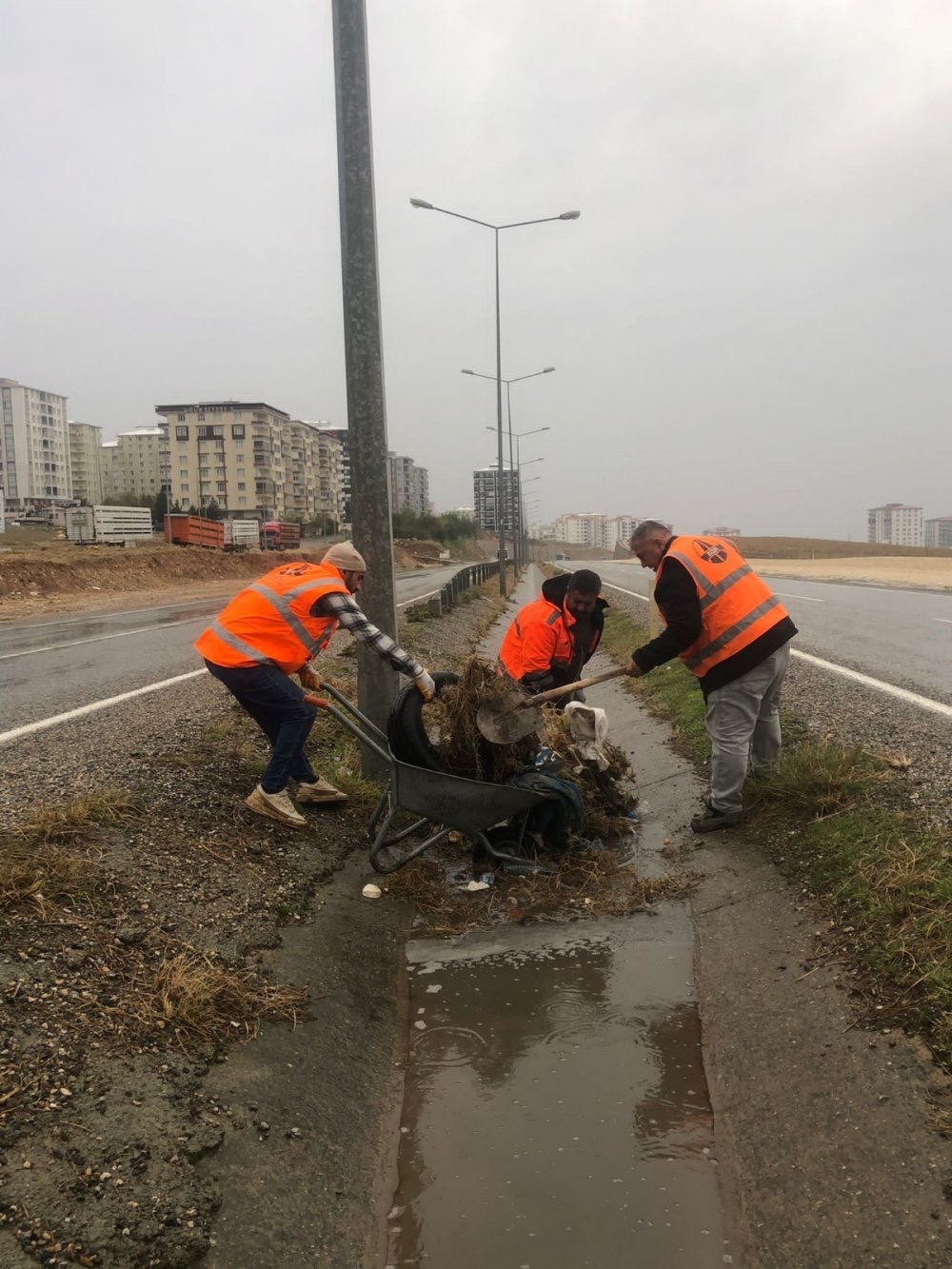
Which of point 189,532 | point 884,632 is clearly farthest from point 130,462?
point 884,632

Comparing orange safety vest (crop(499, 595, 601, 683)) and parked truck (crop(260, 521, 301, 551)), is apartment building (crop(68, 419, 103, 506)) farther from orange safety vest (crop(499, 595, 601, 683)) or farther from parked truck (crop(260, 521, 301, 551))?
orange safety vest (crop(499, 595, 601, 683))

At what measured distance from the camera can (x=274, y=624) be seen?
16.4 feet

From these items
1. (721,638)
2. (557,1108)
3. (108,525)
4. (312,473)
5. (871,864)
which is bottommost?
(557,1108)

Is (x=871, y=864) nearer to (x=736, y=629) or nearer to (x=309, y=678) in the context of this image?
(x=736, y=629)

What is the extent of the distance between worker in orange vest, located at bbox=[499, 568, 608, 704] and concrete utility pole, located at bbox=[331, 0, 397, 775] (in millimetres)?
1034

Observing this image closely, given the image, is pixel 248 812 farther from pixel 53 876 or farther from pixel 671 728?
pixel 671 728

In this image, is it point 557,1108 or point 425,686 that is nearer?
point 557,1108

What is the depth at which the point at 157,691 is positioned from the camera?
29.4ft

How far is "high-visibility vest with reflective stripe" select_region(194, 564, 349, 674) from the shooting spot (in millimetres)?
4969

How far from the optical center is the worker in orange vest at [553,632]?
20.8ft

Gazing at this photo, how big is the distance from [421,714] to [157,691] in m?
4.67

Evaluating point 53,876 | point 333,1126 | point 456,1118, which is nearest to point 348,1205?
point 333,1126

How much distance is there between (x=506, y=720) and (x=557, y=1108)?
2300 mm

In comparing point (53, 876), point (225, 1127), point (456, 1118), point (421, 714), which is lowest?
point (456, 1118)
